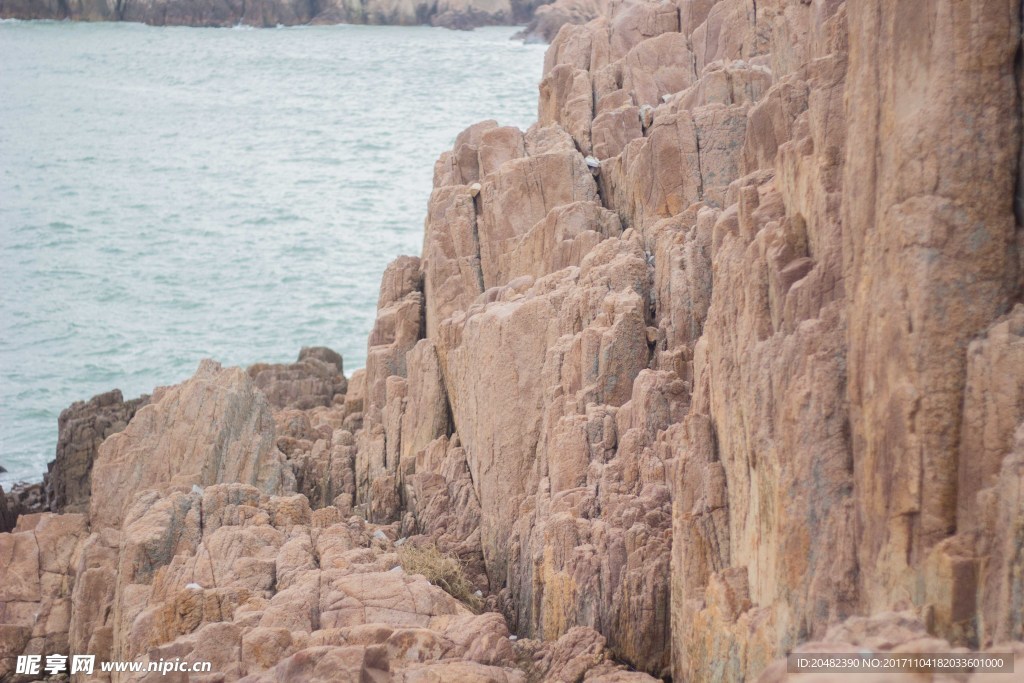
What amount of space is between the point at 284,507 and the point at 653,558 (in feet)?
21.2

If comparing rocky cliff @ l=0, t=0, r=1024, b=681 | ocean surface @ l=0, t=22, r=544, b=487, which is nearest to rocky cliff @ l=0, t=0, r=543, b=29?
ocean surface @ l=0, t=22, r=544, b=487

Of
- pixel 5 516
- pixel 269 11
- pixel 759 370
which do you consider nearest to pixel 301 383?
pixel 5 516

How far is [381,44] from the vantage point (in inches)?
3162

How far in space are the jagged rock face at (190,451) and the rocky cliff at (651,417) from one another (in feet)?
0.20

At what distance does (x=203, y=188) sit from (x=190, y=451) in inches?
1399

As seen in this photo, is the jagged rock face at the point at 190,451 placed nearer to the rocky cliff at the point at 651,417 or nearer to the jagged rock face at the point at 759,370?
the rocky cliff at the point at 651,417

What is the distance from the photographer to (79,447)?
26625 millimetres

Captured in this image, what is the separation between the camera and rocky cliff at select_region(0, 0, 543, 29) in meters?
88.0

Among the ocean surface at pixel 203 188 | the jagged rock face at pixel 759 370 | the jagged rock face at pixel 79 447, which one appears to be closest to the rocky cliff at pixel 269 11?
the ocean surface at pixel 203 188

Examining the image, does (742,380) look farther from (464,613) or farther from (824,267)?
(464,613)

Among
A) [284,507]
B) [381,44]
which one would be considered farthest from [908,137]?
[381,44]

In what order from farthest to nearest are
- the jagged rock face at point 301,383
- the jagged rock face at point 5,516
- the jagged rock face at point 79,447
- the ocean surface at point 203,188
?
the ocean surface at point 203,188, the jagged rock face at point 301,383, the jagged rock face at point 79,447, the jagged rock face at point 5,516

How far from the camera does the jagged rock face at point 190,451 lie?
21125 mm

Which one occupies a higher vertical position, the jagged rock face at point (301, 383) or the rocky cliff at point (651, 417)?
the rocky cliff at point (651, 417)
